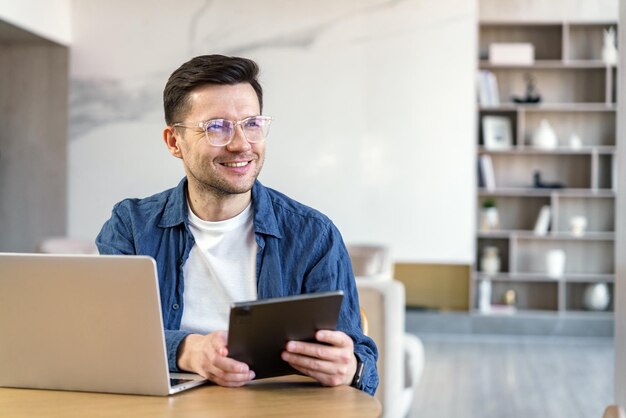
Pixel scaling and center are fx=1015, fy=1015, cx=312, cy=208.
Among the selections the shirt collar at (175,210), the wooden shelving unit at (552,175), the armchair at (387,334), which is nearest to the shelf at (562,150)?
the wooden shelving unit at (552,175)

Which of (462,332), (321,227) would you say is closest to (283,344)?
(321,227)

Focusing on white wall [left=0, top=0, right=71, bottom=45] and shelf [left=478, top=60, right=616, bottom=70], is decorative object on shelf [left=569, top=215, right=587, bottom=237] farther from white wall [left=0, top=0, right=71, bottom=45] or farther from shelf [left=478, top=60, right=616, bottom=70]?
white wall [left=0, top=0, right=71, bottom=45]

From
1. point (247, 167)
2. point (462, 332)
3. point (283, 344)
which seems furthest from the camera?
point (462, 332)

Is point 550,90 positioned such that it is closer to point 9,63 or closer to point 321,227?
point 9,63

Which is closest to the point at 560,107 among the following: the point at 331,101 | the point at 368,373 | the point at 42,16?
the point at 331,101

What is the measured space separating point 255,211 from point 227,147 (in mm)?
152

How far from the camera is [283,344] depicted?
1.78m

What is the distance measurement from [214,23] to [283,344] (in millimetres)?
5927

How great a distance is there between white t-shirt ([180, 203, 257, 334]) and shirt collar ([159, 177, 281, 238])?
0.19ft

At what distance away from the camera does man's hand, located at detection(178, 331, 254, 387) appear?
178 centimetres

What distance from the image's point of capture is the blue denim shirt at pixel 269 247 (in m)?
2.09

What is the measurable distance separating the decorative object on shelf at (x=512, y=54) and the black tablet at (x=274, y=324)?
5.83 m

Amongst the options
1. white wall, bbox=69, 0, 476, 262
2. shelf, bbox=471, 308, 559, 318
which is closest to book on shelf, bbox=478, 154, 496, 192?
white wall, bbox=69, 0, 476, 262

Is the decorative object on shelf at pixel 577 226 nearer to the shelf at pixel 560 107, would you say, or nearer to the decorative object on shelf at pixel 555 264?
the decorative object on shelf at pixel 555 264
